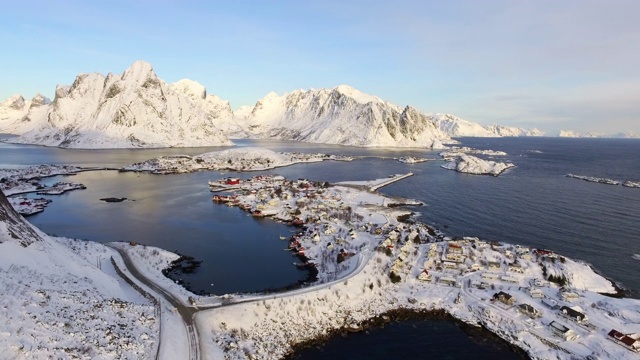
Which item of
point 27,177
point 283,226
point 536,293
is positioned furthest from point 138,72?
point 536,293

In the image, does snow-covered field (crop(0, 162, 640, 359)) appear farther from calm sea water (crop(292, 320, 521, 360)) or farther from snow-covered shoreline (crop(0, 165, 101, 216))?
snow-covered shoreline (crop(0, 165, 101, 216))

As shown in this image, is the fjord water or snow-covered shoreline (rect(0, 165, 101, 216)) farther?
snow-covered shoreline (rect(0, 165, 101, 216))

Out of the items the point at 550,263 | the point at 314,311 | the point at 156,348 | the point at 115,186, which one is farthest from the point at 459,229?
the point at 115,186

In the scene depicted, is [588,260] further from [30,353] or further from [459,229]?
[30,353]

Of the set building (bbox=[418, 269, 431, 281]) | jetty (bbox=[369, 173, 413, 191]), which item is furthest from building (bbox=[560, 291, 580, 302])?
jetty (bbox=[369, 173, 413, 191])

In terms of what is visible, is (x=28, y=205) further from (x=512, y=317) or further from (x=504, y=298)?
(x=512, y=317)
